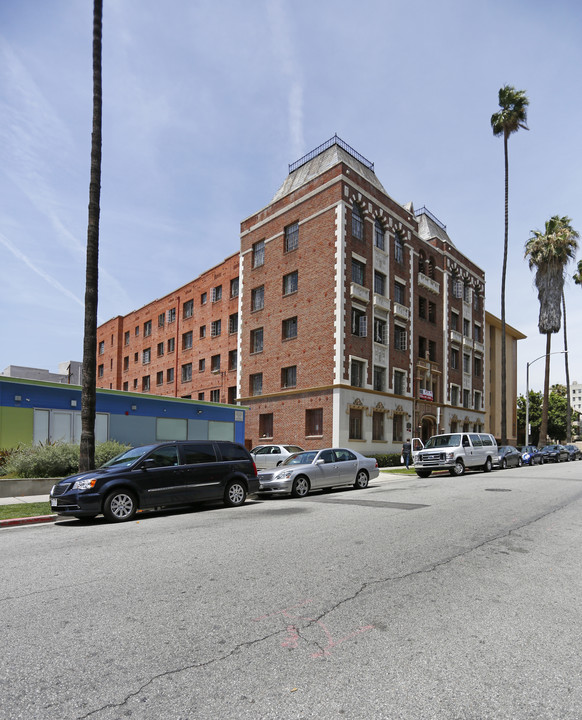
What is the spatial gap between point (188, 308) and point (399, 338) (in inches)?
774

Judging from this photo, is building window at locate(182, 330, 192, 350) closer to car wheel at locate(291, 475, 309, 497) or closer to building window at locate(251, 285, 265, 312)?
building window at locate(251, 285, 265, 312)

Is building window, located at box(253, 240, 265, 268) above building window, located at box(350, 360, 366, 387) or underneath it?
above

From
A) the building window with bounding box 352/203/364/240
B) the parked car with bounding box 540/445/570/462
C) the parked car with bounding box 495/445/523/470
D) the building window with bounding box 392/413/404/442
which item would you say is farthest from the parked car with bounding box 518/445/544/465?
the building window with bounding box 352/203/364/240

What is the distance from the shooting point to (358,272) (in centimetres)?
3288

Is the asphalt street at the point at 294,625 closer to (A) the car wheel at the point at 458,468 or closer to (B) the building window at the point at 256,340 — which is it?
(A) the car wheel at the point at 458,468

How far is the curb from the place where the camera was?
10.8m

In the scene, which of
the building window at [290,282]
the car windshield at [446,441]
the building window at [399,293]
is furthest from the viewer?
the building window at [399,293]

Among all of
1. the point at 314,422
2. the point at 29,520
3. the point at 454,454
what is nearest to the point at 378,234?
the point at 314,422

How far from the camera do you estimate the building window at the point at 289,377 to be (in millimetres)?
33156

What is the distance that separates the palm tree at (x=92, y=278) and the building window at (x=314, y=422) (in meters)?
17.8

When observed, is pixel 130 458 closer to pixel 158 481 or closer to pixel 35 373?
pixel 158 481

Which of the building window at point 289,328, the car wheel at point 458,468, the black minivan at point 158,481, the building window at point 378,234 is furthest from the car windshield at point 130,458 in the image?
the building window at point 378,234

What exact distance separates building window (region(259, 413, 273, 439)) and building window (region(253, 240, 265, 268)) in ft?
34.9

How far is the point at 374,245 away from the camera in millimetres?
34188
